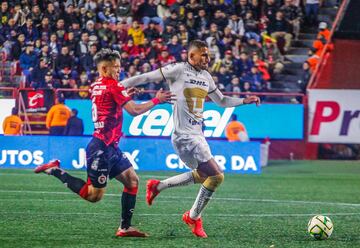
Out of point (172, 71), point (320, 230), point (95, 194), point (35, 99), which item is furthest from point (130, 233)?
point (35, 99)

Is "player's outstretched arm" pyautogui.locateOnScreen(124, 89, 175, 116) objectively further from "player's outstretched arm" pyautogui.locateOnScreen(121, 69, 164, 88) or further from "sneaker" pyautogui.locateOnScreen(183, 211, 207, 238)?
"sneaker" pyautogui.locateOnScreen(183, 211, 207, 238)

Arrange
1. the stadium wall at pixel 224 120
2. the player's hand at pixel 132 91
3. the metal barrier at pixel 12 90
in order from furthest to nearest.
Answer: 1. the metal barrier at pixel 12 90
2. the stadium wall at pixel 224 120
3. the player's hand at pixel 132 91

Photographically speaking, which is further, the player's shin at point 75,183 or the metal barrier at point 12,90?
the metal barrier at point 12,90

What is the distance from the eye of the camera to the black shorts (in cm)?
1124

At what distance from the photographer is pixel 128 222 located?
37.8 ft

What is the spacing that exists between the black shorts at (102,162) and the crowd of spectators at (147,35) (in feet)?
52.1

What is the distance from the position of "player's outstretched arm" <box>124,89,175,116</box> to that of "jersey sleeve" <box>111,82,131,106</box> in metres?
0.07

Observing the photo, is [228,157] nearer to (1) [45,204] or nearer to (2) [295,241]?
(1) [45,204]

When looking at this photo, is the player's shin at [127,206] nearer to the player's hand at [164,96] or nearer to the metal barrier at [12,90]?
the player's hand at [164,96]

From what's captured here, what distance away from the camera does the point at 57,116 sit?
25.6 metres

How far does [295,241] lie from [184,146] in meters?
1.83

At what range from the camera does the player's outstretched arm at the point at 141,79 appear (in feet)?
37.7

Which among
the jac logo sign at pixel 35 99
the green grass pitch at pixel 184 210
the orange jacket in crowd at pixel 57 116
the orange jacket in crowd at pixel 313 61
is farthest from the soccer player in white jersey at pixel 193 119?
the orange jacket in crowd at pixel 313 61

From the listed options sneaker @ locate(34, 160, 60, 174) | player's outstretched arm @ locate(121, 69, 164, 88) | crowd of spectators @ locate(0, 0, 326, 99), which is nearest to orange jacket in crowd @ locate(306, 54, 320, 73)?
crowd of spectators @ locate(0, 0, 326, 99)
